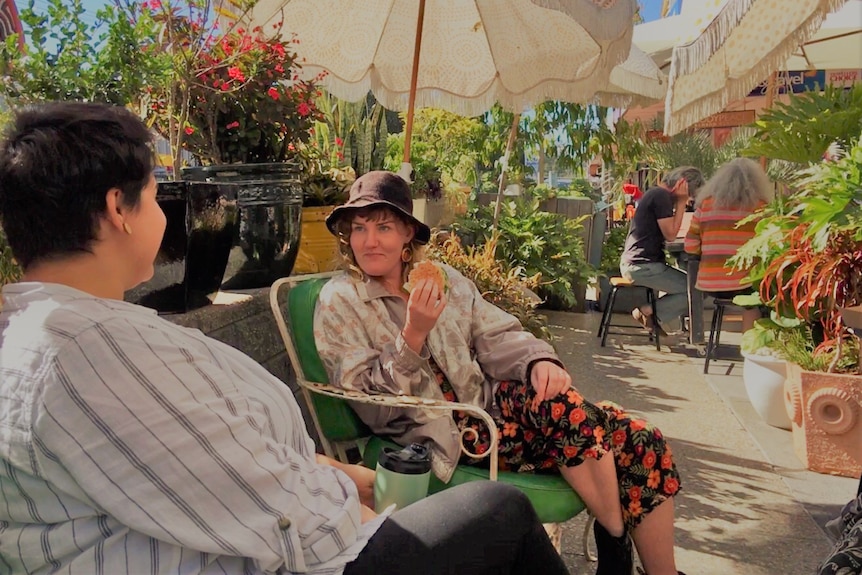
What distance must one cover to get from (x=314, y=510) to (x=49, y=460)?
0.46 metres

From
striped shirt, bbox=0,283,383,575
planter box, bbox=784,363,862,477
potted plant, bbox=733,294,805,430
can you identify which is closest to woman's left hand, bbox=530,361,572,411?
striped shirt, bbox=0,283,383,575

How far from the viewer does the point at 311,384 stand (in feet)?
7.29

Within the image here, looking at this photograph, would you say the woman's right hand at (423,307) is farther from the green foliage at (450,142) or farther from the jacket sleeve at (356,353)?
the green foliage at (450,142)

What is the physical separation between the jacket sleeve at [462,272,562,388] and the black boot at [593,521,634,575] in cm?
55

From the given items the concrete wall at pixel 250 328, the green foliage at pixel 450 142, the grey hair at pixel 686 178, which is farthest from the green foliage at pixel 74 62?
the grey hair at pixel 686 178

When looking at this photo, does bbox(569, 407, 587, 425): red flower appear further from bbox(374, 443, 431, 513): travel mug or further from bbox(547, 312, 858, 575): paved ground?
bbox(547, 312, 858, 575): paved ground

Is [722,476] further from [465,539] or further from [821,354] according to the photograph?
[465,539]

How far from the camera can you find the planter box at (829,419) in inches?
135

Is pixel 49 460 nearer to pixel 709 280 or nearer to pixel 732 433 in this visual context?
pixel 732 433

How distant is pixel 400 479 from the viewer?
1725 mm

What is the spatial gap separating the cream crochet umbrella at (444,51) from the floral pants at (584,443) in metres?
1.79

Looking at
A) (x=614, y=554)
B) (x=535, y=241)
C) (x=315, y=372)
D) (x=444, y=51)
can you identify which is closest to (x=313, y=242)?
(x=315, y=372)

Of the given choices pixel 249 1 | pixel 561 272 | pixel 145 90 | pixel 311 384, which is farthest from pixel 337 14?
pixel 561 272

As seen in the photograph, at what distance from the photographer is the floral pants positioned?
2.11 meters
